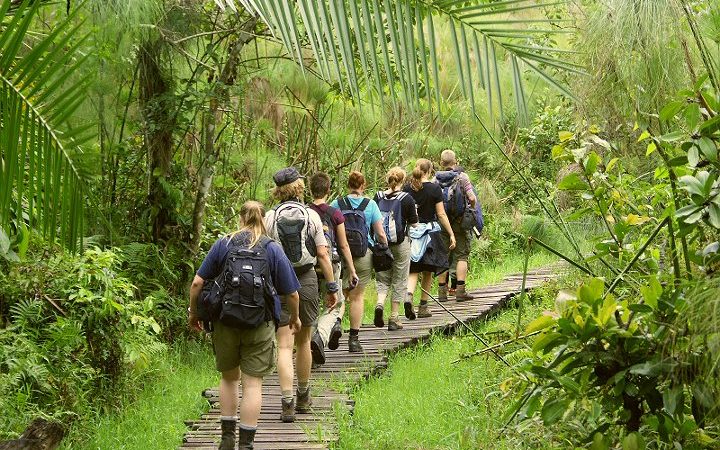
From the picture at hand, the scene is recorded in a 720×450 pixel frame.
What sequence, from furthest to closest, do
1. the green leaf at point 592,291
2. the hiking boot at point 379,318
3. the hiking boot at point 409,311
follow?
the hiking boot at point 409,311, the hiking boot at point 379,318, the green leaf at point 592,291

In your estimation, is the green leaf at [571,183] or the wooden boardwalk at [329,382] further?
the wooden boardwalk at [329,382]

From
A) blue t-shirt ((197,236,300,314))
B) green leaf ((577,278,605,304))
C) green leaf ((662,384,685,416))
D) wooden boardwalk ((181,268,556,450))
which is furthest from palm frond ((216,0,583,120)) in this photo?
wooden boardwalk ((181,268,556,450))

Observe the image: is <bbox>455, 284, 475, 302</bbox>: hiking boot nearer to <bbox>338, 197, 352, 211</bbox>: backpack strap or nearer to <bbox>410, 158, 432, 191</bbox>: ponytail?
<bbox>410, 158, 432, 191</bbox>: ponytail

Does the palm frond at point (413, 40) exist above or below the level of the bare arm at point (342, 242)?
above

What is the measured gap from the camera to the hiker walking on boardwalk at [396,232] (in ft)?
34.0

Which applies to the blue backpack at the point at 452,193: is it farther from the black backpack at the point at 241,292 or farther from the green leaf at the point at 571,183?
the green leaf at the point at 571,183

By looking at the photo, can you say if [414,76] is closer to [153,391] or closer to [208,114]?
[153,391]

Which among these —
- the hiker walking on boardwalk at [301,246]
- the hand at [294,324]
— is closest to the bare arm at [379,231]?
the hiker walking on boardwalk at [301,246]

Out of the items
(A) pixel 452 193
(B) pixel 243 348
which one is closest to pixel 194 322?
(B) pixel 243 348

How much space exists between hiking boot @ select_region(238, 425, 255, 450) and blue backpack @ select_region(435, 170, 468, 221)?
5780mm

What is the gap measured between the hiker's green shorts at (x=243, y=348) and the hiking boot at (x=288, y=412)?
981 mm

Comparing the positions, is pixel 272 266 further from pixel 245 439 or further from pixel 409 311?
pixel 409 311

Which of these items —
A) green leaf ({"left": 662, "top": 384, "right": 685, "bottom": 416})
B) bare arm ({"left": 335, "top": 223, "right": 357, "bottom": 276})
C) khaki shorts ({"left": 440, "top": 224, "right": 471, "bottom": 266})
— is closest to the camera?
green leaf ({"left": 662, "top": 384, "right": 685, "bottom": 416})

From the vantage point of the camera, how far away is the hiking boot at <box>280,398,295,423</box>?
749 centimetres
